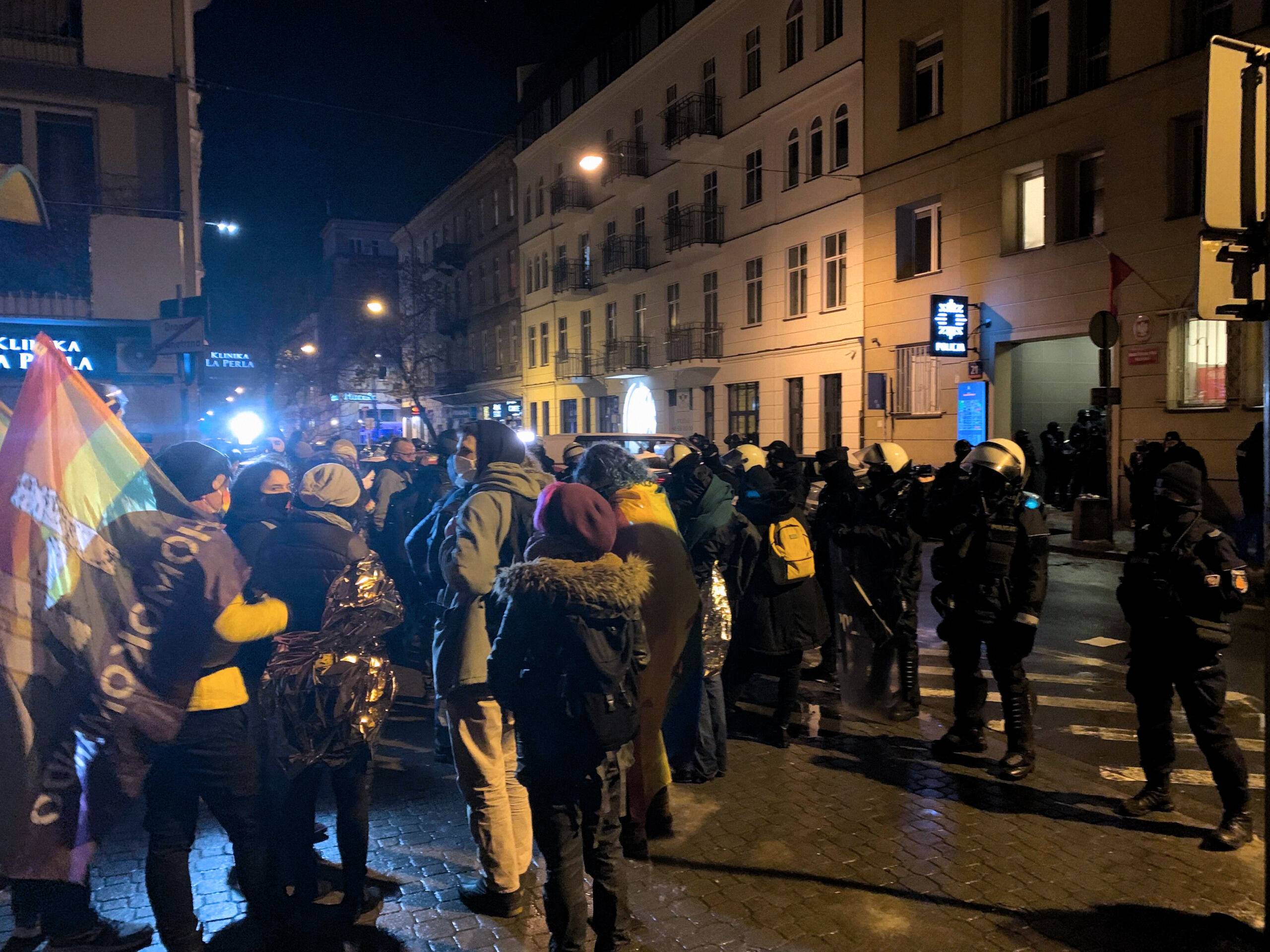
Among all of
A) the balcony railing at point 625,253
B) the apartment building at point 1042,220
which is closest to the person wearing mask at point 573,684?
the apartment building at point 1042,220

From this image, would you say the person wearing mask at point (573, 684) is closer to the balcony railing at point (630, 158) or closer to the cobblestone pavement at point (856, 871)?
the cobblestone pavement at point (856, 871)

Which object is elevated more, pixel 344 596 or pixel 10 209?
pixel 10 209

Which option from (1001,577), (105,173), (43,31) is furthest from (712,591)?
(43,31)

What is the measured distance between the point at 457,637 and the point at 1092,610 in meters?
8.88

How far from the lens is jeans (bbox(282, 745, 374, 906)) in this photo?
366cm

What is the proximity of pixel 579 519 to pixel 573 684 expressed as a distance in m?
0.59

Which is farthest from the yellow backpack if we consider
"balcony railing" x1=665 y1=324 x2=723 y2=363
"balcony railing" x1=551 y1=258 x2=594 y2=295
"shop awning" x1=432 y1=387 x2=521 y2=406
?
"shop awning" x1=432 y1=387 x2=521 y2=406

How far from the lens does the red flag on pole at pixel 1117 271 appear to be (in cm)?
1683

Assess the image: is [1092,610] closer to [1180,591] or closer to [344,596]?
[1180,591]

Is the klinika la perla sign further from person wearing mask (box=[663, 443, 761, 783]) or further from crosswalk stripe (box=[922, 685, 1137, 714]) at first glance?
crosswalk stripe (box=[922, 685, 1137, 714])

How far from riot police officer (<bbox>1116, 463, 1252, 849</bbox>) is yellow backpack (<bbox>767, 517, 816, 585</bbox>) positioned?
1863mm

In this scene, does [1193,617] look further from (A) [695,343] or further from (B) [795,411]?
(A) [695,343]

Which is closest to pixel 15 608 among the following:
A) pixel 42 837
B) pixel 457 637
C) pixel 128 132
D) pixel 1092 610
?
pixel 42 837

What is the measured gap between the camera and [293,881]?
3.88m
